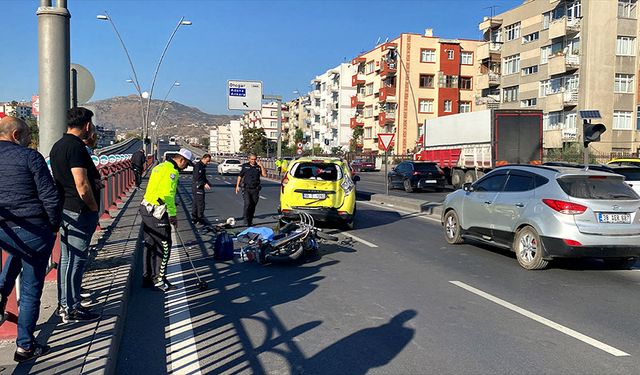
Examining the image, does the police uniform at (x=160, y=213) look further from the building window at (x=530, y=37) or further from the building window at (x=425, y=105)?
the building window at (x=425, y=105)

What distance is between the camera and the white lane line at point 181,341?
4.91 metres

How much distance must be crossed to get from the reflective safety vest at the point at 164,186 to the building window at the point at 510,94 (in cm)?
5438

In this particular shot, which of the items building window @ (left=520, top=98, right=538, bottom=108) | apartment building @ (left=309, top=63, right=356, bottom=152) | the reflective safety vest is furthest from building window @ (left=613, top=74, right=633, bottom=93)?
apartment building @ (left=309, top=63, right=356, bottom=152)

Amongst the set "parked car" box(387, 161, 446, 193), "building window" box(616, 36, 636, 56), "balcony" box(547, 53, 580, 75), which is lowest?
"parked car" box(387, 161, 446, 193)

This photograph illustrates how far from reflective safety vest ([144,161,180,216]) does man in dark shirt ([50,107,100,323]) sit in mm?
1760

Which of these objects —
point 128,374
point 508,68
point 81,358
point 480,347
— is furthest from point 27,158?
point 508,68

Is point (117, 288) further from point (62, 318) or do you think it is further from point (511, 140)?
point (511, 140)

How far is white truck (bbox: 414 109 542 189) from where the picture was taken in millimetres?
28984

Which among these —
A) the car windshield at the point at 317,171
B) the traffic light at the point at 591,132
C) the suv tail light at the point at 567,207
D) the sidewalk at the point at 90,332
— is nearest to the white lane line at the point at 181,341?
the sidewalk at the point at 90,332

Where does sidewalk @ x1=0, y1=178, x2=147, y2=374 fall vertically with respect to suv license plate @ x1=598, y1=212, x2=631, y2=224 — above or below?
below

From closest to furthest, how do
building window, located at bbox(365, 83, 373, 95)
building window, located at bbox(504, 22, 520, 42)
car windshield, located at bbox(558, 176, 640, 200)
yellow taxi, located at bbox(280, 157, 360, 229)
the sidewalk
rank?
the sidewalk < car windshield, located at bbox(558, 176, 640, 200) < yellow taxi, located at bbox(280, 157, 360, 229) < building window, located at bbox(504, 22, 520, 42) < building window, located at bbox(365, 83, 373, 95)

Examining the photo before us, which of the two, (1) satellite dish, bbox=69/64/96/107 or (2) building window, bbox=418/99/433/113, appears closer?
(1) satellite dish, bbox=69/64/96/107

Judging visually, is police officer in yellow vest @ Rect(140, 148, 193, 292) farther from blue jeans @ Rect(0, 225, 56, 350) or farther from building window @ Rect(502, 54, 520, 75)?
building window @ Rect(502, 54, 520, 75)

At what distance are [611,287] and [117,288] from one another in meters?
6.71
